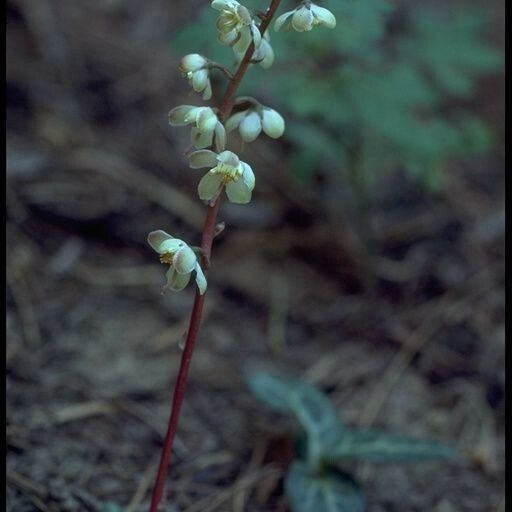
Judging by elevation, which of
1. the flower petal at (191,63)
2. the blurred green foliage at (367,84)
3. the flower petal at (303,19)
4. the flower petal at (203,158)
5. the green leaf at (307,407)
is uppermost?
the blurred green foliage at (367,84)

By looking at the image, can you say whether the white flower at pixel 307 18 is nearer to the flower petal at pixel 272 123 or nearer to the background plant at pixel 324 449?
the flower petal at pixel 272 123

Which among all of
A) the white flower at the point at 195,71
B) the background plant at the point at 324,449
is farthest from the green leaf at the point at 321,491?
the white flower at the point at 195,71

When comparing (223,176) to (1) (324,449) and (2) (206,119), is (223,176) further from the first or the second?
(1) (324,449)

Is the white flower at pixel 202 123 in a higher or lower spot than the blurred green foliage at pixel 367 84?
lower

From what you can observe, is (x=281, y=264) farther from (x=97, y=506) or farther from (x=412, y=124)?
(x=97, y=506)

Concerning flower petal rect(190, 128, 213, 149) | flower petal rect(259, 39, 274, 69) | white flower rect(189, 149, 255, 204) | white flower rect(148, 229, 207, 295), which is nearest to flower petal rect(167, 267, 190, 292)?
white flower rect(148, 229, 207, 295)

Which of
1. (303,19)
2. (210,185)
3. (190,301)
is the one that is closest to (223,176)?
(210,185)

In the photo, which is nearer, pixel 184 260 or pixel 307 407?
pixel 184 260
